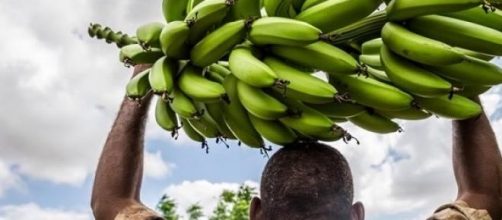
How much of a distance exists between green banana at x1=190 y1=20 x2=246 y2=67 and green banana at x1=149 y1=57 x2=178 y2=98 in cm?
7

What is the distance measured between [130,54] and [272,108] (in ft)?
1.56

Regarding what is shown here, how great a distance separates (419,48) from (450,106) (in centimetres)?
29

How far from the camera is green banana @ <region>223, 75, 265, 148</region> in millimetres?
1861

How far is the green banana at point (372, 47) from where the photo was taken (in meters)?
1.92

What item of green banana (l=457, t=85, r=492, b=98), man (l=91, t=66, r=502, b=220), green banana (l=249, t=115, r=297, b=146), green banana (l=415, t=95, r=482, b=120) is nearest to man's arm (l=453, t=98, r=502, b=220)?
man (l=91, t=66, r=502, b=220)

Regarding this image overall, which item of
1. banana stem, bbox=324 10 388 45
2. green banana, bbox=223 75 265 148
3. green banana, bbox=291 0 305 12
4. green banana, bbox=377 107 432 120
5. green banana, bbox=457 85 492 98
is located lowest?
green banana, bbox=457 85 492 98

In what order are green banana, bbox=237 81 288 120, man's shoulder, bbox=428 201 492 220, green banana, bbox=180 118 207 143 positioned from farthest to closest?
1. man's shoulder, bbox=428 201 492 220
2. green banana, bbox=180 118 207 143
3. green banana, bbox=237 81 288 120

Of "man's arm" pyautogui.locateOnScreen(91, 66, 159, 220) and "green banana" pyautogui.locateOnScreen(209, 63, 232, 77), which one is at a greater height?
"man's arm" pyautogui.locateOnScreen(91, 66, 159, 220)

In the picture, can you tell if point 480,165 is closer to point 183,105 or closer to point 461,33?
point 461,33

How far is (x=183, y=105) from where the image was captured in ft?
6.06

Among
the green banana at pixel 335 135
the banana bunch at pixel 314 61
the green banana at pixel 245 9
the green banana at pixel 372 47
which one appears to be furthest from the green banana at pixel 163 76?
the green banana at pixel 372 47

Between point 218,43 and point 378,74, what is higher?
point 218,43

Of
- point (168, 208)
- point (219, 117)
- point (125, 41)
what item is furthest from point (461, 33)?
point (168, 208)

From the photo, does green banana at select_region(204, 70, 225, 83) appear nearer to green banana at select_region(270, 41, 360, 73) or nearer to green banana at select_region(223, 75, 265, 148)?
green banana at select_region(223, 75, 265, 148)
